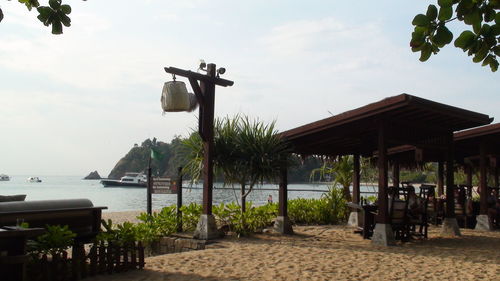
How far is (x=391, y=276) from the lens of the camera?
5590 mm

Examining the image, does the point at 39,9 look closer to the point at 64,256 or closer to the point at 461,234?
the point at 64,256

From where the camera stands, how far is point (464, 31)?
2244mm

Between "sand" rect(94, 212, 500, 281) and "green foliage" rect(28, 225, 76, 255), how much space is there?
643 millimetres

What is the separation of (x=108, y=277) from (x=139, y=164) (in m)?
82.9

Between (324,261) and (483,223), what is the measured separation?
5.98 meters

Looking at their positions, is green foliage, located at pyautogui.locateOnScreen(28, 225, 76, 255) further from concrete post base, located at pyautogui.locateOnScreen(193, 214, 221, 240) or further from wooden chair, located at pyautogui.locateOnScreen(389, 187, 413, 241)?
wooden chair, located at pyautogui.locateOnScreen(389, 187, 413, 241)

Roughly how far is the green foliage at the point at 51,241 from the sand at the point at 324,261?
64cm

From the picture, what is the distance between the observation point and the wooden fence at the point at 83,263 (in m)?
4.96

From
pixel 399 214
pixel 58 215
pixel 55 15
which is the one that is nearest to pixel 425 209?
pixel 399 214

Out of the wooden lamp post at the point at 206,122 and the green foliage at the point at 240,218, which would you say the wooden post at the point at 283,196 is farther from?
the wooden lamp post at the point at 206,122

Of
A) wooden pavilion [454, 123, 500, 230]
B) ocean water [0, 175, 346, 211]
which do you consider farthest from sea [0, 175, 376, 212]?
wooden pavilion [454, 123, 500, 230]

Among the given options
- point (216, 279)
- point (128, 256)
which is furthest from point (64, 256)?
point (216, 279)

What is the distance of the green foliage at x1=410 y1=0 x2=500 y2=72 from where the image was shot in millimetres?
2164

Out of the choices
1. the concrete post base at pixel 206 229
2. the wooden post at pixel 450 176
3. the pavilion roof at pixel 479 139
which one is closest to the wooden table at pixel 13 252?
the concrete post base at pixel 206 229
